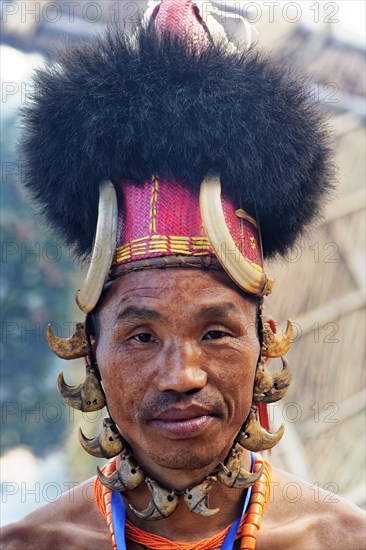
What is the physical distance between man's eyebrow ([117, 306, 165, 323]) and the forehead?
0.8 inches

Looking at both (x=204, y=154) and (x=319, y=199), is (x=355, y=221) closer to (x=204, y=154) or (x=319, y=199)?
(x=319, y=199)

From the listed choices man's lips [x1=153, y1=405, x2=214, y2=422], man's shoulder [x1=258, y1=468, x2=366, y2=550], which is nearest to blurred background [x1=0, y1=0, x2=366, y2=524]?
man's shoulder [x1=258, y1=468, x2=366, y2=550]

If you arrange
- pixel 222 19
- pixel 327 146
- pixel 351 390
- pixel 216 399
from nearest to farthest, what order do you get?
1. pixel 216 399
2. pixel 327 146
3. pixel 222 19
4. pixel 351 390

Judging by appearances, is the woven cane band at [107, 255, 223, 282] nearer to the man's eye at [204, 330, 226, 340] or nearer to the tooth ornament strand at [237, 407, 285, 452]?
the man's eye at [204, 330, 226, 340]

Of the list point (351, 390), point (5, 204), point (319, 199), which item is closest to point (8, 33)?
point (5, 204)

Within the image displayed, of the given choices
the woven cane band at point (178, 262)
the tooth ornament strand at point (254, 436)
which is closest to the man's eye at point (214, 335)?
the woven cane band at point (178, 262)

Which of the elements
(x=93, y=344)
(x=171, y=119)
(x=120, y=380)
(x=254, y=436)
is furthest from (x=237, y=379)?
(x=171, y=119)

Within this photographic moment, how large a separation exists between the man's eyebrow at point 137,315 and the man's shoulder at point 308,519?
3.49ft

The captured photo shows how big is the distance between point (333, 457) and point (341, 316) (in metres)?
1.18

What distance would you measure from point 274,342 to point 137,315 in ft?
2.03

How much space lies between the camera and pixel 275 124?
133 inches

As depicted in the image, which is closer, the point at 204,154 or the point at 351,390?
the point at 204,154

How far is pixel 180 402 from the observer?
10.5 ft

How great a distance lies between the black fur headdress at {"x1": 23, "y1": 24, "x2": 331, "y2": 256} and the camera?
329 cm
